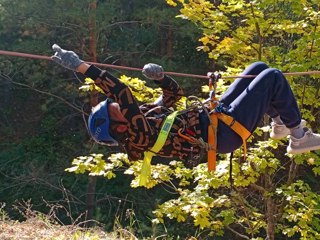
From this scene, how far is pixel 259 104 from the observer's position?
321 centimetres

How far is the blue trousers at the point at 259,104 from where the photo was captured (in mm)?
3182

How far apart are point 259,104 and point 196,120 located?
41cm

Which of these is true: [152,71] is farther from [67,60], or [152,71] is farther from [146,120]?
[67,60]

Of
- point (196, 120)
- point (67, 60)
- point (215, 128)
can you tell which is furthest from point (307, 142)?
point (67, 60)

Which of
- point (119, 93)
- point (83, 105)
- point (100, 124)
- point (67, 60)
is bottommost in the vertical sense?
point (83, 105)

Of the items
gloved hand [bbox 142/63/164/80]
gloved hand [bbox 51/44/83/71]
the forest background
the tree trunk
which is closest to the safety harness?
gloved hand [bbox 142/63/164/80]

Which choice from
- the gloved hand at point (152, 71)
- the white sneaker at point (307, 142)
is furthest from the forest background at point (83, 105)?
the gloved hand at point (152, 71)

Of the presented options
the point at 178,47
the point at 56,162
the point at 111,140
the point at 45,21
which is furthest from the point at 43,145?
the point at 111,140

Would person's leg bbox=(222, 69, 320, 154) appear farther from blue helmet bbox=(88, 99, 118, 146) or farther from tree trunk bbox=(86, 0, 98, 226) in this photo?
tree trunk bbox=(86, 0, 98, 226)

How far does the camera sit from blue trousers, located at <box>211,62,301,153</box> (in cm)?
318

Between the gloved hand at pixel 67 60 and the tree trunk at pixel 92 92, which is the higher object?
the gloved hand at pixel 67 60

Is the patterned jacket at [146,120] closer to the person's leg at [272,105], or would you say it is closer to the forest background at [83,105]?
the person's leg at [272,105]

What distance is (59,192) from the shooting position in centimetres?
1038

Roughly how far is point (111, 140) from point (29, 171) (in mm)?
7760
